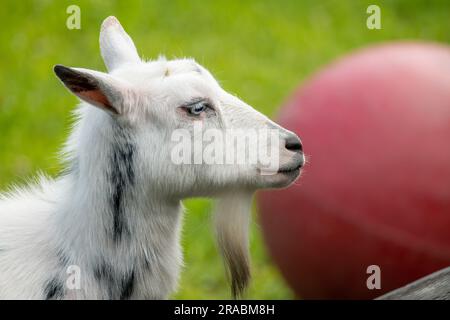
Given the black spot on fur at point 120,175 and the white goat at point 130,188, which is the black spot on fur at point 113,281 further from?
the black spot on fur at point 120,175

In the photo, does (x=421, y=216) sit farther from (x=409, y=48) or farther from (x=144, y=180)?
(x=144, y=180)

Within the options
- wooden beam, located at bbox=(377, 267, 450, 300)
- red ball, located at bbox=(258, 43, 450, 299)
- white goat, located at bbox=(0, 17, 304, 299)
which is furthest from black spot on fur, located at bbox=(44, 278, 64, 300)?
red ball, located at bbox=(258, 43, 450, 299)

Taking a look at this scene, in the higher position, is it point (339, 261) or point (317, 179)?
point (317, 179)

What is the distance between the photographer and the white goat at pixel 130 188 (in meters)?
3.85

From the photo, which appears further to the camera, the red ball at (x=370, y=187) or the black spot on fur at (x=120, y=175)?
the red ball at (x=370, y=187)

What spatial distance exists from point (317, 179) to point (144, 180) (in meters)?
2.48

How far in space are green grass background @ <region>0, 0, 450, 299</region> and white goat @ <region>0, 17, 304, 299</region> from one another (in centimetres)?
290

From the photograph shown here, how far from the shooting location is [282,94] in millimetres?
9641

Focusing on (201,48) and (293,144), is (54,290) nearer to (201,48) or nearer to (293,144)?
(293,144)

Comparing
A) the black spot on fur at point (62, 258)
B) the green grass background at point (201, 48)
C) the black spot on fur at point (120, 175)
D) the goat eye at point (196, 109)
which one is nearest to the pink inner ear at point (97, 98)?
the black spot on fur at point (120, 175)

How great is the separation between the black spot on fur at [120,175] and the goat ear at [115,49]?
17.1 inches
